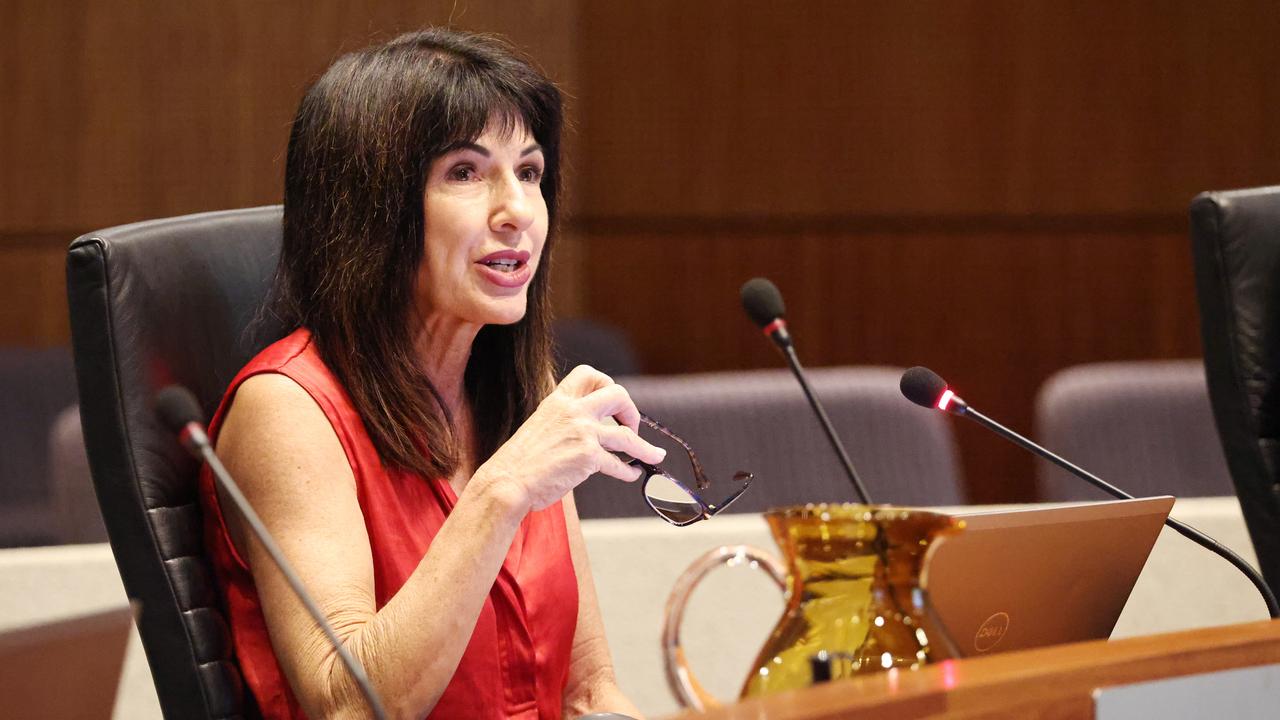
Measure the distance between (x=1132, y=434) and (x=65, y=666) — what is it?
220cm

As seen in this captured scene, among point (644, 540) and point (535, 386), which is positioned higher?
point (535, 386)

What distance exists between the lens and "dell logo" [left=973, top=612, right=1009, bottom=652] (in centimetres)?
104

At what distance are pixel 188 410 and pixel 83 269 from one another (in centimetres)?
31

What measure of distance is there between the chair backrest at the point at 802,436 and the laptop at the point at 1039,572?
136 cm

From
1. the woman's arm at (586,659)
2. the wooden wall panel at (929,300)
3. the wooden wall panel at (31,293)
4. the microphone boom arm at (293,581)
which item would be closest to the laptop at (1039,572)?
the microphone boom arm at (293,581)

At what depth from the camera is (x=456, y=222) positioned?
1458 millimetres

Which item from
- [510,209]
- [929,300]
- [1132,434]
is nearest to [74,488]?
[510,209]

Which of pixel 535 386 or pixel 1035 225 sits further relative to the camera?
pixel 1035 225

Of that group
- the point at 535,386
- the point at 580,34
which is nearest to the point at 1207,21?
the point at 580,34

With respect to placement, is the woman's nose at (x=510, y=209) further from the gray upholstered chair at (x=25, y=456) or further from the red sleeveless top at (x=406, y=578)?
the gray upholstered chair at (x=25, y=456)

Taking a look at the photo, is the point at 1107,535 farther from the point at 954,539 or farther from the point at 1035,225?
the point at 1035,225

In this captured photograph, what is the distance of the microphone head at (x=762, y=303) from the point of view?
1322 mm

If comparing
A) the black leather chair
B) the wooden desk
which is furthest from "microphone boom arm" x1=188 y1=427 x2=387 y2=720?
the black leather chair

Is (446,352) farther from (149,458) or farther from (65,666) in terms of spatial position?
(65,666)
